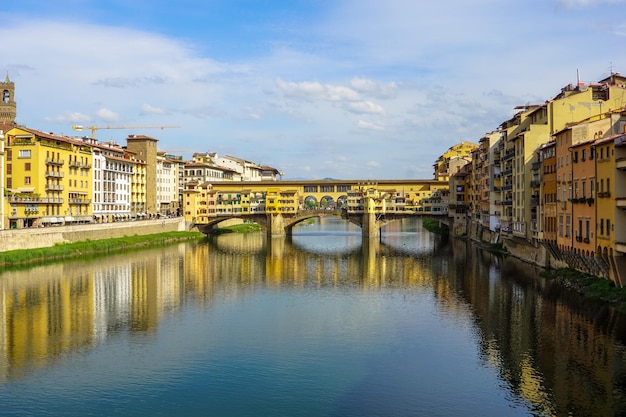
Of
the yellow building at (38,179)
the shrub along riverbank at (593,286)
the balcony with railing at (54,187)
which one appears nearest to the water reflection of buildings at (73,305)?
the yellow building at (38,179)

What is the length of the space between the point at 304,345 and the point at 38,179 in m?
43.3

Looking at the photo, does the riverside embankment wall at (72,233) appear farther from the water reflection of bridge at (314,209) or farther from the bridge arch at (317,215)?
the bridge arch at (317,215)

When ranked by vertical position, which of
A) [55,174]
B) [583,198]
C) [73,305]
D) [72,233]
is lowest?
[73,305]

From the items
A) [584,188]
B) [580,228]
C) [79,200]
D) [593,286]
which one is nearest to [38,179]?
[79,200]

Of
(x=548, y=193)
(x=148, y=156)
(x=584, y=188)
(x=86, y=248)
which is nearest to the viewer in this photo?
(x=584, y=188)

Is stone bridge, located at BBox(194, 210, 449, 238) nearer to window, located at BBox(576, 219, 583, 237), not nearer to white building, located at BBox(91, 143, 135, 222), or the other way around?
white building, located at BBox(91, 143, 135, 222)

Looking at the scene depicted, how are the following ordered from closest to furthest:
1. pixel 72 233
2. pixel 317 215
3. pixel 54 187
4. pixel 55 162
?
pixel 72 233 < pixel 54 187 < pixel 55 162 < pixel 317 215

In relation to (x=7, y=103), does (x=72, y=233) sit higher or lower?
lower

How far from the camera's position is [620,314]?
28578mm

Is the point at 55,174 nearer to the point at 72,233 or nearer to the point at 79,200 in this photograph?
the point at 79,200

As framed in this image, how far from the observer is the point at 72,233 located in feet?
186

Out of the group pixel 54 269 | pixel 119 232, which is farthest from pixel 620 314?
pixel 119 232

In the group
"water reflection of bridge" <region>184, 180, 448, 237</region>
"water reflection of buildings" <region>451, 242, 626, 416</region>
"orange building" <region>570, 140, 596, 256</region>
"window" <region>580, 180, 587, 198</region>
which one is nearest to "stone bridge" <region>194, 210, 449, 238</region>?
"water reflection of bridge" <region>184, 180, 448, 237</region>

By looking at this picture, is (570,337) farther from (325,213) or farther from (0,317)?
(325,213)
